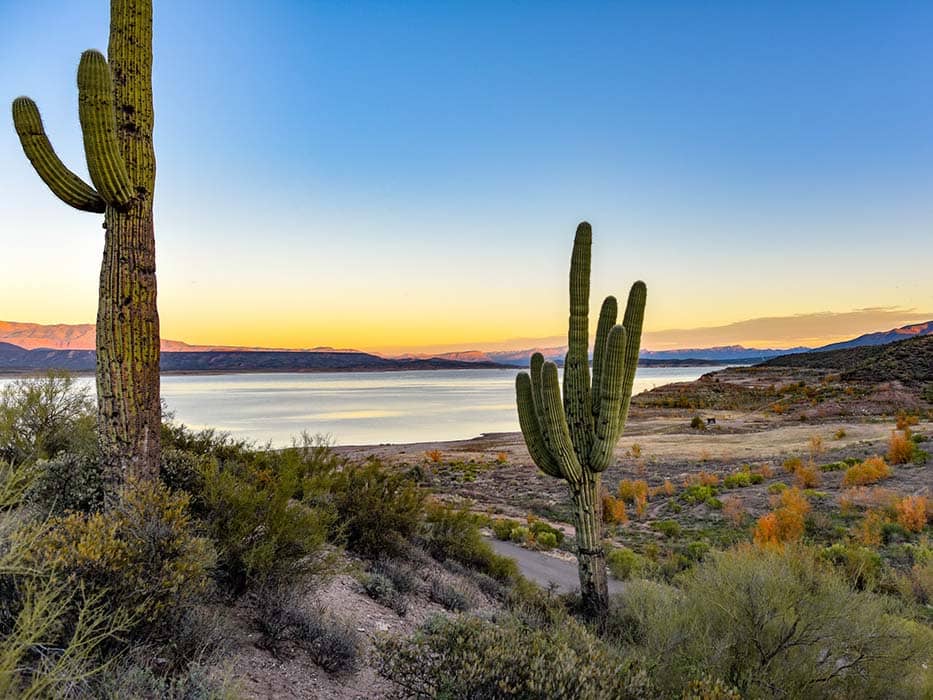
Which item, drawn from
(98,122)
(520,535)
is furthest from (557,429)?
(520,535)

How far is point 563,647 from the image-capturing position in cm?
414

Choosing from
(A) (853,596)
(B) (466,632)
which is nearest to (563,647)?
(B) (466,632)

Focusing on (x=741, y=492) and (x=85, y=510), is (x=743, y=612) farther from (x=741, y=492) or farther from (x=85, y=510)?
(x=741, y=492)

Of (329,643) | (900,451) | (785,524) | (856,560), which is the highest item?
(329,643)

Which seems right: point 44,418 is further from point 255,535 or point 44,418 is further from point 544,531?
point 544,531

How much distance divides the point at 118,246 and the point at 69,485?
8.25ft

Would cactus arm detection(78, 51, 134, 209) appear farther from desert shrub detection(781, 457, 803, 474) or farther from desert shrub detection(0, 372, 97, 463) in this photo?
desert shrub detection(781, 457, 803, 474)

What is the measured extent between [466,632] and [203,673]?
6.15 ft

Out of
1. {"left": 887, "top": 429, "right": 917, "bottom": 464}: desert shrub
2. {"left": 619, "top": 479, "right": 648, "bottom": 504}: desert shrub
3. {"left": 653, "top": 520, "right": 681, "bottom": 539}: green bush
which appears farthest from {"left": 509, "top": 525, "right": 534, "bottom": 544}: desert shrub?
{"left": 887, "top": 429, "right": 917, "bottom": 464}: desert shrub

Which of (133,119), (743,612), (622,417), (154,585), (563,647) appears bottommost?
(743,612)

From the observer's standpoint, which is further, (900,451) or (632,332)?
(900,451)

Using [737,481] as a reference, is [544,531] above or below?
below

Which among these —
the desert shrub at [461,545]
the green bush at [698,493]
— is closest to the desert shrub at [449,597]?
the desert shrub at [461,545]

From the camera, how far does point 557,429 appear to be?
25.5 feet
